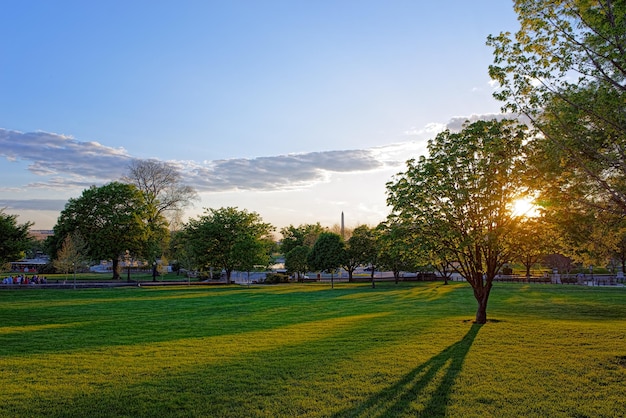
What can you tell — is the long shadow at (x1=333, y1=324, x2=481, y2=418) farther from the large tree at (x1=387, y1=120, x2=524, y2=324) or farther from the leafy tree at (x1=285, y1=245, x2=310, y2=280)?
the leafy tree at (x1=285, y1=245, x2=310, y2=280)

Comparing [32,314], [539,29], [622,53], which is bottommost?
[32,314]

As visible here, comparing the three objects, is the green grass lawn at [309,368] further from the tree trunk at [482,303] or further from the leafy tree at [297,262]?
the leafy tree at [297,262]

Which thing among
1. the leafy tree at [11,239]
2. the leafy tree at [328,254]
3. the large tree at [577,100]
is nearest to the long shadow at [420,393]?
the large tree at [577,100]

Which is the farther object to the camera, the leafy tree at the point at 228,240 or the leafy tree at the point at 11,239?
the leafy tree at the point at 228,240

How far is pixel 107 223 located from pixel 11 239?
13130mm

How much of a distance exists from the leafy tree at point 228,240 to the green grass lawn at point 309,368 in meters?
31.3

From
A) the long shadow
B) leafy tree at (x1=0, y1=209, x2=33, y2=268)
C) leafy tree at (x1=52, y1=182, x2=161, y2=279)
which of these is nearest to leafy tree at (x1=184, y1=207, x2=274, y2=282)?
leafy tree at (x1=52, y1=182, x2=161, y2=279)

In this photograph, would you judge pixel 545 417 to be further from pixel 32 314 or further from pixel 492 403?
pixel 32 314

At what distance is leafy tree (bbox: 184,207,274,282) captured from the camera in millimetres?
51844

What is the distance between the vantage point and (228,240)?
5403 cm

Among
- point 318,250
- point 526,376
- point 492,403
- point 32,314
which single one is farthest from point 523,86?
point 318,250

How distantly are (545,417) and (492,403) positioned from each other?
92 cm

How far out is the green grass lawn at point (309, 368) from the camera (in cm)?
785

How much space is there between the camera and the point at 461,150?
18297 mm
